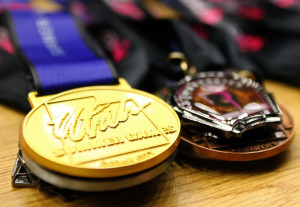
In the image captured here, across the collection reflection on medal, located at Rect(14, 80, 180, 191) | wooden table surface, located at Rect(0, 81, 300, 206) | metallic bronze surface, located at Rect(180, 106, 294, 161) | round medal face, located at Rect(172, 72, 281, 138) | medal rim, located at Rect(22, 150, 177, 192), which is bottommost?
wooden table surface, located at Rect(0, 81, 300, 206)

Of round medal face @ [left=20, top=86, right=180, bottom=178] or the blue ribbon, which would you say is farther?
the blue ribbon

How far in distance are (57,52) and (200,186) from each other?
0.49 metres

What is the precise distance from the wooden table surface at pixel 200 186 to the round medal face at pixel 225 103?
3.0 inches

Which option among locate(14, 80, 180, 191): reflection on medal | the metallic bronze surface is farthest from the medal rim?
the metallic bronze surface

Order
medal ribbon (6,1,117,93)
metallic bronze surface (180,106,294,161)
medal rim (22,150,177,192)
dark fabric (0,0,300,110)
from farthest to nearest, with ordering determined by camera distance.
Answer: dark fabric (0,0,300,110)
medal ribbon (6,1,117,93)
metallic bronze surface (180,106,294,161)
medal rim (22,150,177,192)

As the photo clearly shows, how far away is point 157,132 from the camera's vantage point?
573mm

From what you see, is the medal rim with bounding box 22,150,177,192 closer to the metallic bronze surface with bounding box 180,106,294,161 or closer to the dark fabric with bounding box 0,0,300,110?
the metallic bronze surface with bounding box 180,106,294,161

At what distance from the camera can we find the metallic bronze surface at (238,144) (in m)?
0.60

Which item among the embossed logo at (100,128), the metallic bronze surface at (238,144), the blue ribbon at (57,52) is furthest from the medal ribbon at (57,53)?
the metallic bronze surface at (238,144)

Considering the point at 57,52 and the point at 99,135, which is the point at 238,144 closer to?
the point at 99,135

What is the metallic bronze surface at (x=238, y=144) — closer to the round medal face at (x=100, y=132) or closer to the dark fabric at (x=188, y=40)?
the round medal face at (x=100, y=132)

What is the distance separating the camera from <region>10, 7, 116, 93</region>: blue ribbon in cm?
73

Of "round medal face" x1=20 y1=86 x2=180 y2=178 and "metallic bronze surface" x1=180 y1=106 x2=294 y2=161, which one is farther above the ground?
"round medal face" x1=20 y1=86 x2=180 y2=178

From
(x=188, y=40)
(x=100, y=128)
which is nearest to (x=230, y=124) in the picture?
(x=100, y=128)
